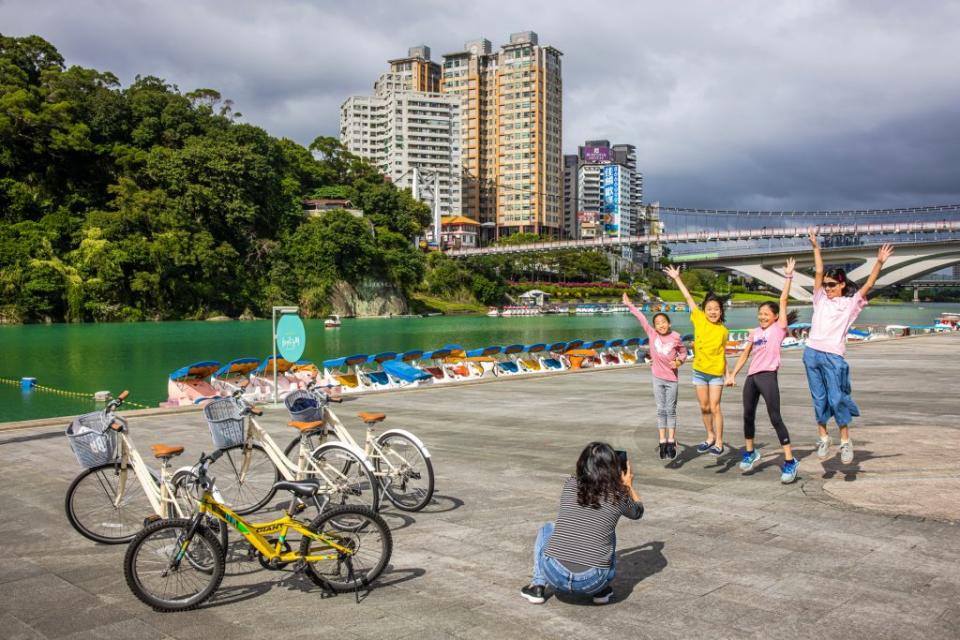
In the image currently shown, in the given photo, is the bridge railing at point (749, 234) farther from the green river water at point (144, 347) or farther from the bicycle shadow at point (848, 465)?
the bicycle shadow at point (848, 465)

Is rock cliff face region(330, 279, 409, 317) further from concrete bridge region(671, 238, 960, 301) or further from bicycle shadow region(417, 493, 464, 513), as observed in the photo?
bicycle shadow region(417, 493, 464, 513)

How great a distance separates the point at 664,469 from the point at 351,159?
13912 centimetres

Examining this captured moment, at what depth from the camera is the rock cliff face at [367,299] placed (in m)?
94.5

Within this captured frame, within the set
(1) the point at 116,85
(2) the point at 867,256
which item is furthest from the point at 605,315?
(1) the point at 116,85

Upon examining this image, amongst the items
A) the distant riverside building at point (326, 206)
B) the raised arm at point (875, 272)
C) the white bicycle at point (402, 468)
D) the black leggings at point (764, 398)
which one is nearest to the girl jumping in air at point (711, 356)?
the black leggings at point (764, 398)

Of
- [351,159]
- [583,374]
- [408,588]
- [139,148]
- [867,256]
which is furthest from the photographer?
[351,159]

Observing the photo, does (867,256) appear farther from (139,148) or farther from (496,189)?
(496,189)

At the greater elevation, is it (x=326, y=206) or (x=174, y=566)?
(x=326, y=206)

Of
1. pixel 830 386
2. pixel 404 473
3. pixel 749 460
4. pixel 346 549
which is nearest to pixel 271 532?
pixel 346 549

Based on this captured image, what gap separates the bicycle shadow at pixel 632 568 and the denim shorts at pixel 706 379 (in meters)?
2.81

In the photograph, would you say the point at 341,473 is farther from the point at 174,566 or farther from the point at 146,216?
the point at 146,216

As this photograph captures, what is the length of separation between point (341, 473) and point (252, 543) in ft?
5.09

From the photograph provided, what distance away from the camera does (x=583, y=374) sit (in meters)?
20.6

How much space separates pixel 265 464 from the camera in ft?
21.4
